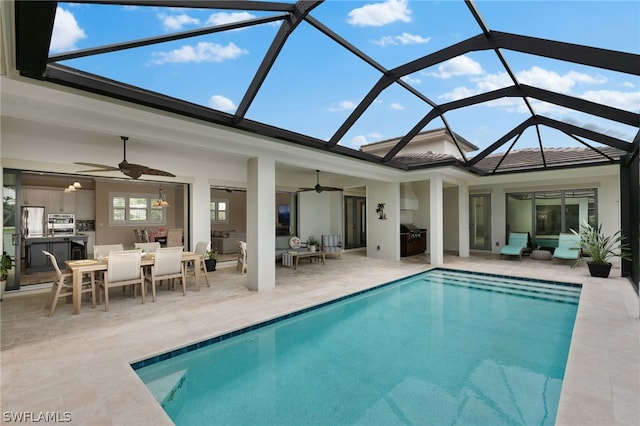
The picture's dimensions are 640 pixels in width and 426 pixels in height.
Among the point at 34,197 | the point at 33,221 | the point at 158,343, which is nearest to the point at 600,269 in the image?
the point at 158,343

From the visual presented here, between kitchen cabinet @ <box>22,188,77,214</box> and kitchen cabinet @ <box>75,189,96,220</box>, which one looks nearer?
kitchen cabinet @ <box>22,188,77,214</box>

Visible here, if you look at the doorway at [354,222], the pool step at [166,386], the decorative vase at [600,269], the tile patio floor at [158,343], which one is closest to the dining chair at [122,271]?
the tile patio floor at [158,343]

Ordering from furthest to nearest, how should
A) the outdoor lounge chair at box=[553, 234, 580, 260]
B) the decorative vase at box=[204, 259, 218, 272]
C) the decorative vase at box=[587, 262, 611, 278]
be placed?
1. the outdoor lounge chair at box=[553, 234, 580, 260]
2. the decorative vase at box=[204, 259, 218, 272]
3. the decorative vase at box=[587, 262, 611, 278]

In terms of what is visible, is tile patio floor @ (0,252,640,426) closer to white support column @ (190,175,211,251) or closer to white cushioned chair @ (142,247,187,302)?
white cushioned chair @ (142,247,187,302)

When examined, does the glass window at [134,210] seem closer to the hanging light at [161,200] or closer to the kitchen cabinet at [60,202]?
the hanging light at [161,200]

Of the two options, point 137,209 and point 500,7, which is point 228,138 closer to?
point 500,7

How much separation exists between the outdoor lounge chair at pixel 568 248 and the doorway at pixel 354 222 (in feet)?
20.8

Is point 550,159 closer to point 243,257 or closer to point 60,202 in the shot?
point 243,257

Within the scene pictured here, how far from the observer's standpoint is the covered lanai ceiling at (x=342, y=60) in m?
2.98

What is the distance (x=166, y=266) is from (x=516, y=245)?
33.4ft

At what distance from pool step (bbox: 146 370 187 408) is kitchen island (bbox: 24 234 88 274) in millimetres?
7004

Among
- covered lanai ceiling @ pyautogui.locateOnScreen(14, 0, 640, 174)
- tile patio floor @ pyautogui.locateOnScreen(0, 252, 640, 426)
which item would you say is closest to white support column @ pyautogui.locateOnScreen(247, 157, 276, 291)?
tile patio floor @ pyautogui.locateOnScreen(0, 252, 640, 426)

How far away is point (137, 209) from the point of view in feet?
39.5

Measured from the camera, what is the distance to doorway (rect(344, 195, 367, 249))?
12.0 metres
